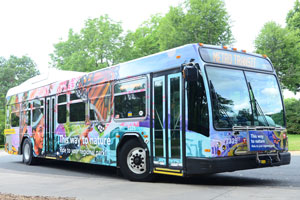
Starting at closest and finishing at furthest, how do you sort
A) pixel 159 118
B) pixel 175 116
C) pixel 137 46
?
pixel 175 116 < pixel 159 118 < pixel 137 46

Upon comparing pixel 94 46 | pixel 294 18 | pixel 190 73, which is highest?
pixel 294 18

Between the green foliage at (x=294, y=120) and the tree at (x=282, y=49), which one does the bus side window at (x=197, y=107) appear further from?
the tree at (x=282, y=49)

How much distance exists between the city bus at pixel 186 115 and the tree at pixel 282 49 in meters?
27.3

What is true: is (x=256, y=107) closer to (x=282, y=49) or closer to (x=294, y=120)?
(x=294, y=120)

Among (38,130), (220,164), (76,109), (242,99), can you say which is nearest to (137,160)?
(220,164)

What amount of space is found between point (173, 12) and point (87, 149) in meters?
25.2

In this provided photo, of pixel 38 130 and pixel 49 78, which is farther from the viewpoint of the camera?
pixel 49 78

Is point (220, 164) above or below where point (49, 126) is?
below

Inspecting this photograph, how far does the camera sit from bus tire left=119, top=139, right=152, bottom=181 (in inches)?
353

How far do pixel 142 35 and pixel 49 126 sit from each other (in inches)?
1213

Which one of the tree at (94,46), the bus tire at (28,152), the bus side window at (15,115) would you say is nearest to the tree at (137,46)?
the tree at (94,46)

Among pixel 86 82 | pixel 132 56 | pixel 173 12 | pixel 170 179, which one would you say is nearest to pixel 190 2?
pixel 173 12

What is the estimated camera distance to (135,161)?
921cm

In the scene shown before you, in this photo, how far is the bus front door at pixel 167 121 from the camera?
8078mm
